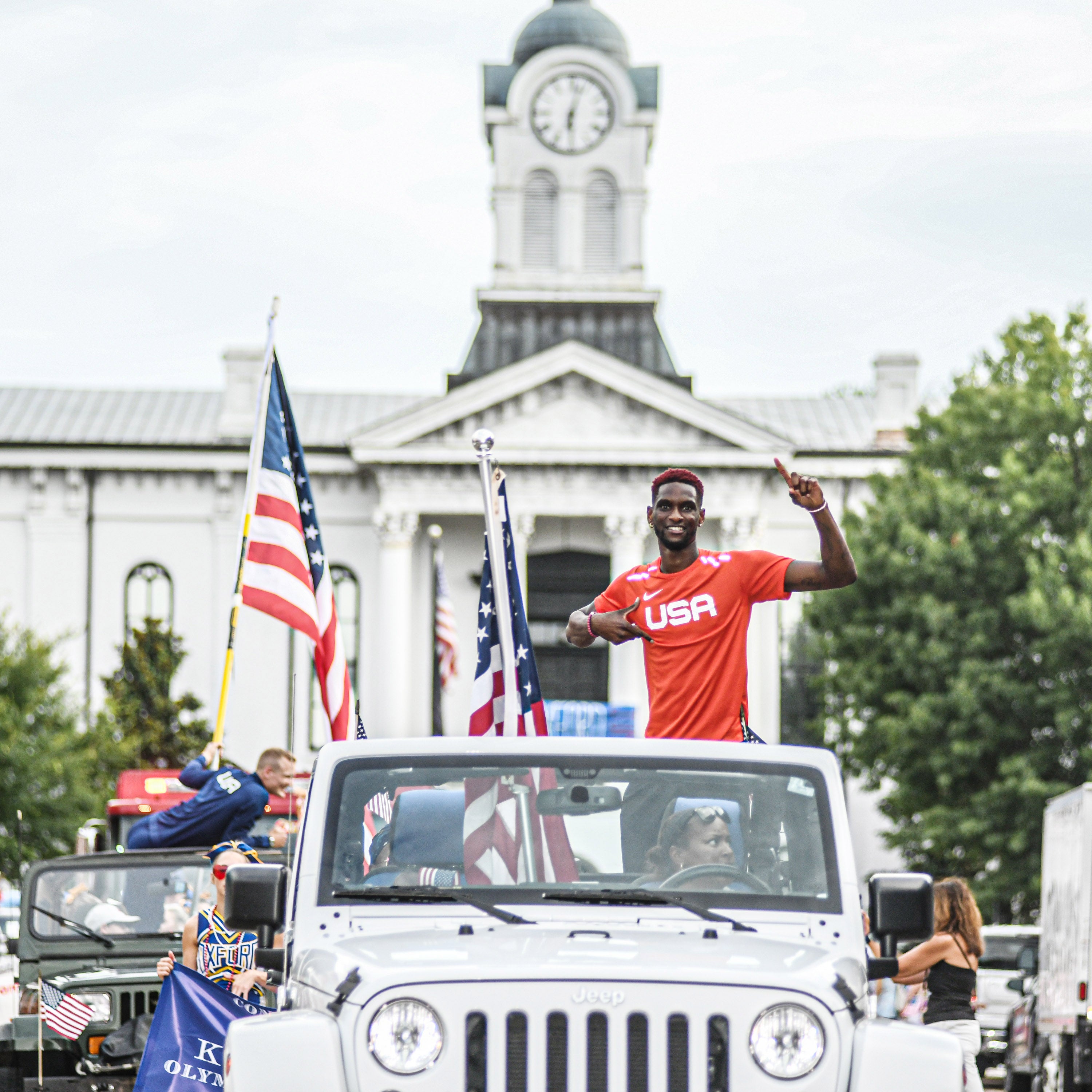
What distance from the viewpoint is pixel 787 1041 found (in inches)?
198

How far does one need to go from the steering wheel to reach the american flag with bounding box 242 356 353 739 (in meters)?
5.82

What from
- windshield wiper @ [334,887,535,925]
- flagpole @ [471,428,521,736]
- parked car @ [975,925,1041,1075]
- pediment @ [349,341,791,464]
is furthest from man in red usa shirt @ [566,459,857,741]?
pediment @ [349,341,791,464]

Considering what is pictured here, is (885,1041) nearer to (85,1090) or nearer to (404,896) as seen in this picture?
(404,896)

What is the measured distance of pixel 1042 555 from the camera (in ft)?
102

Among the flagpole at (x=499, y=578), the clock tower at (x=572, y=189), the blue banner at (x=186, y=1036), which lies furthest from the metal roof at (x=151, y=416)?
the blue banner at (x=186, y=1036)

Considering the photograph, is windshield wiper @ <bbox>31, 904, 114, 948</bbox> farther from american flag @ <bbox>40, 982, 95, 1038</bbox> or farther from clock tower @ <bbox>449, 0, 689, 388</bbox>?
→ clock tower @ <bbox>449, 0, 689, 388</bbox>

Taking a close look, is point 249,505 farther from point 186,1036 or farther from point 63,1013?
point 186,1036

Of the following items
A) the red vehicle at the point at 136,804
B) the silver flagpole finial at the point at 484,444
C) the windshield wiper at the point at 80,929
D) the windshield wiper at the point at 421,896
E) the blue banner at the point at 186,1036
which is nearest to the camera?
the windshield wiper at the point at 421,896

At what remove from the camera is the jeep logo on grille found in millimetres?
4977

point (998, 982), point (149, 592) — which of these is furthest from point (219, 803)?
point (149, 592)

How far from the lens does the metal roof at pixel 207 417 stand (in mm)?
48531

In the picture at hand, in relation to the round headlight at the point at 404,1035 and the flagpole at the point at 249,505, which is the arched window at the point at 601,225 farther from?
the round headlight at the point at 404,1035

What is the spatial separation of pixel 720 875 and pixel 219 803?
5408 mm

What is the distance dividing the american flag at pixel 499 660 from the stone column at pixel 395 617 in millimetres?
34702
